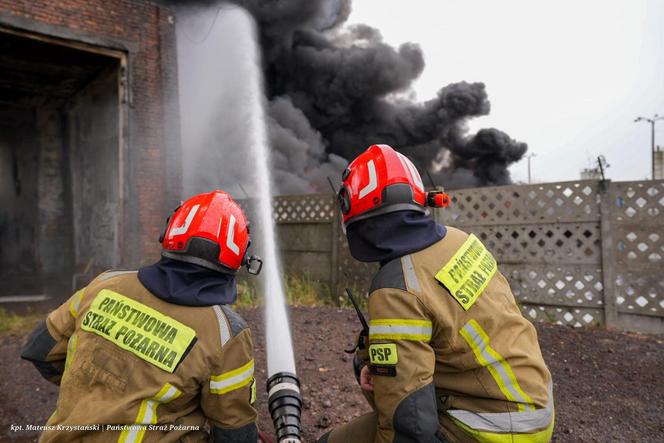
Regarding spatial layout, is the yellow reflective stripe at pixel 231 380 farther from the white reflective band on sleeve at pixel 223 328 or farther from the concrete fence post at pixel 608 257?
the concrete fence post at pixel 608 257

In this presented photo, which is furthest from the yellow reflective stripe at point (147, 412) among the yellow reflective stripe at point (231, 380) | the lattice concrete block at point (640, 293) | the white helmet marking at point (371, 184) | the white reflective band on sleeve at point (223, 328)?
the lattice concrete block at point (640, 293)

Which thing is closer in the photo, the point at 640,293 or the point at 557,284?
the point at 640,293

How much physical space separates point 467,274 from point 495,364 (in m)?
0.32

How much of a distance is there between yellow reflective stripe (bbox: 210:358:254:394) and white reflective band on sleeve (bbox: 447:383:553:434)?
791 mm

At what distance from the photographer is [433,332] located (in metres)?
1.61

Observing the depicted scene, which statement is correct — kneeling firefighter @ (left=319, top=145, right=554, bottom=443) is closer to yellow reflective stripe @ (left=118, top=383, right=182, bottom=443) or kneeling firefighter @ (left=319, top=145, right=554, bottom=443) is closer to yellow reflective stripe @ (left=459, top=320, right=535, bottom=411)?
yellow reflective stripe @ (left=459, top=320, right=535, bottom=411)

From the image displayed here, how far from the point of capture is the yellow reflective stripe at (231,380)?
169cm

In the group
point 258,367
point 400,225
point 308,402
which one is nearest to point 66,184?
point 258,367

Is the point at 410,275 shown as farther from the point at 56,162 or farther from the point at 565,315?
the point at 56,162

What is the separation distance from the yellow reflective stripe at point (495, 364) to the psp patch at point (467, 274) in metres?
0.09

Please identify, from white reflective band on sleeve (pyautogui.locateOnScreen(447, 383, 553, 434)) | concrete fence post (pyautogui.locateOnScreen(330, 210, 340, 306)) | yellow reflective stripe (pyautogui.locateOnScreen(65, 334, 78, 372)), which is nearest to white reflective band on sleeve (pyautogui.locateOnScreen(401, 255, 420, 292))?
white reflective band on sleeve (pyautogui.locateOnScreen(447, 383, 553, 434))

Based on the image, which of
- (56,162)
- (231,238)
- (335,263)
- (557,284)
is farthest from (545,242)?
(56,162)

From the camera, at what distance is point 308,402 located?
10.6 feet

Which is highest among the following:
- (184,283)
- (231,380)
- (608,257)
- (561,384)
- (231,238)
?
(231,238)
